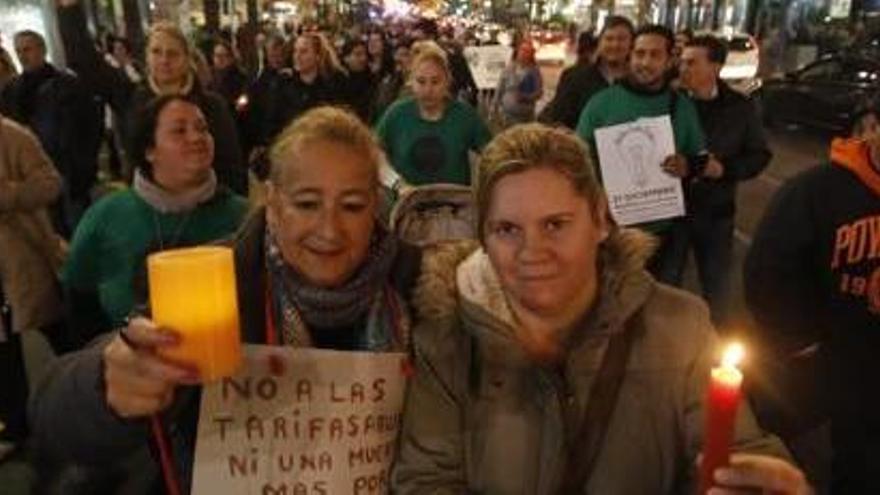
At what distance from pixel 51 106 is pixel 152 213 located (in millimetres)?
4890

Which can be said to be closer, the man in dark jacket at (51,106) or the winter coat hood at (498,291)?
the winter coat hood at (498,291)

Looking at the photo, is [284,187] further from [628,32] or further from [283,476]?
[628,32]

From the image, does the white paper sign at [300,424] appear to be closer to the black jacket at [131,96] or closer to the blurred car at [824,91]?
the black jacket at [131,96]

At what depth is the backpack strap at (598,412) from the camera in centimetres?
211

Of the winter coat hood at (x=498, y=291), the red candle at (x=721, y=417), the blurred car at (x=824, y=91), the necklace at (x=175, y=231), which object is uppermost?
the red candle at (x=721, y=417)

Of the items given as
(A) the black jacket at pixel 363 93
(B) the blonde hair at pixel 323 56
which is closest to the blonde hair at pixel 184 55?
(B) the blonde hair at pixel 323 56

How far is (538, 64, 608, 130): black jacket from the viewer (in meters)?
7.88

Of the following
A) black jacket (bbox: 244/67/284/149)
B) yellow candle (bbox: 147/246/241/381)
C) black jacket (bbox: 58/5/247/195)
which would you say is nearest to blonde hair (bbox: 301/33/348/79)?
black jacket (bbox: 244/67/284/149)

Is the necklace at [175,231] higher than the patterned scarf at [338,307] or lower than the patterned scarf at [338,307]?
lower

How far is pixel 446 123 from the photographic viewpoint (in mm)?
6688

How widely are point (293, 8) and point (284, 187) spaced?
55.4m

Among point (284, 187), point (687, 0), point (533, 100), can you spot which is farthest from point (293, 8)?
point (284, 187)

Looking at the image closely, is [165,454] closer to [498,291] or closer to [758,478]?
[498,291]

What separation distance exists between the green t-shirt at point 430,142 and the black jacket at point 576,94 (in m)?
1.29
